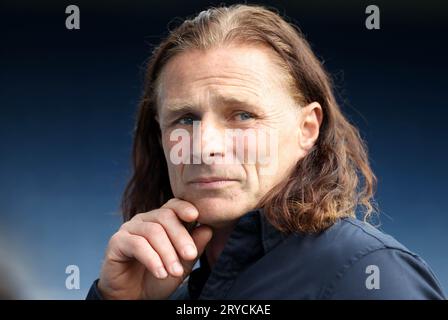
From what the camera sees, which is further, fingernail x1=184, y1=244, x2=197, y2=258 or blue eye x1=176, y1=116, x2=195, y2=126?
blue eye x1=176, y1=116, x2=195, y2=126

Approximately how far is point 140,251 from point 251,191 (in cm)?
32

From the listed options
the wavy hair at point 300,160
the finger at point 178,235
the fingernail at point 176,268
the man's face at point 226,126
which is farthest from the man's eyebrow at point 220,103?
the fingernail at point 176,268

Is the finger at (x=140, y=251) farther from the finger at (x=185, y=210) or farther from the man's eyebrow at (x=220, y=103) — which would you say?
the man's eyebrow at (x=220, y=103)

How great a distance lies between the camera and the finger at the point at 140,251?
138 centimetres

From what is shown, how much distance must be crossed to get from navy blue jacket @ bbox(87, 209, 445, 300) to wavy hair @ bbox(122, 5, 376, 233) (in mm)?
50

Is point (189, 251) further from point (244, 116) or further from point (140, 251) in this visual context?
point (244, 116)

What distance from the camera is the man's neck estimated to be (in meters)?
1.58

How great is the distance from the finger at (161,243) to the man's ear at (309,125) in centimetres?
48

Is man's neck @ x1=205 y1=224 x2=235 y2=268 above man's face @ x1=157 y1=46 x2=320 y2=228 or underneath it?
underneath

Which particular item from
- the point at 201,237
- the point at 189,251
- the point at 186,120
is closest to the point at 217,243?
the point at 201,237

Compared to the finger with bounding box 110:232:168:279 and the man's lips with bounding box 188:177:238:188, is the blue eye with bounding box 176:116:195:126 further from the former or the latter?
the finger with bounding box 110:232:168:279

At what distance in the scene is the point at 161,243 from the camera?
1409 millimetres

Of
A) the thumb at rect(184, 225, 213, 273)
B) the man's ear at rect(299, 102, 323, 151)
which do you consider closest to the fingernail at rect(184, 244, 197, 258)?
the thumb at rect(184, 225, 213, 273)
